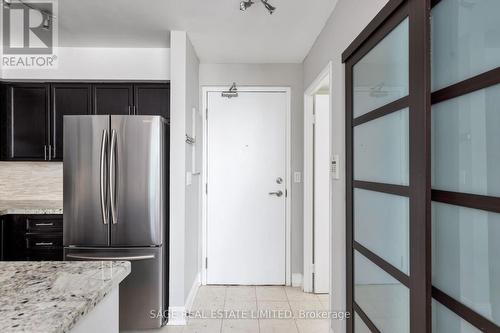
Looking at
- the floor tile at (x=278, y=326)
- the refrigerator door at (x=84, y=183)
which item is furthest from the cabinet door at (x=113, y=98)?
the floor tile at (x=278, y=326)

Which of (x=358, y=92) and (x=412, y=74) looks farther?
(x=358, y=92)

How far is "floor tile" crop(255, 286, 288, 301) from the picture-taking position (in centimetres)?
336

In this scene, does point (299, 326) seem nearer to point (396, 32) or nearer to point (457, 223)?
point (457, 223)

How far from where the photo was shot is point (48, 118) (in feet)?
10.7

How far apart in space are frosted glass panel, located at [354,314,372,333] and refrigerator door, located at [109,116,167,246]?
1676 mm

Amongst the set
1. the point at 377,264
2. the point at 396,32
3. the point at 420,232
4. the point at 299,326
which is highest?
the point at 396,32

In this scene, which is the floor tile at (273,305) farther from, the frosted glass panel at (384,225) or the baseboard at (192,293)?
the frosted glass panel at (384,225)

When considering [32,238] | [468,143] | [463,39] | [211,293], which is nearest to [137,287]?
[211,293]

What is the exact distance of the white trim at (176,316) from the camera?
2.77 metres

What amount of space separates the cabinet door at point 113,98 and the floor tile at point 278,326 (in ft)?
7.85

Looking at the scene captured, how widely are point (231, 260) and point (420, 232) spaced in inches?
109

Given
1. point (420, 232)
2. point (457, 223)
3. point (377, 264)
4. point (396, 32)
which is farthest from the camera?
point (377, 264)

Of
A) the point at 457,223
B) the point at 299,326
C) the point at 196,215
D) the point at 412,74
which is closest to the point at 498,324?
the point at 457,223

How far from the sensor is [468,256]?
1074mm
